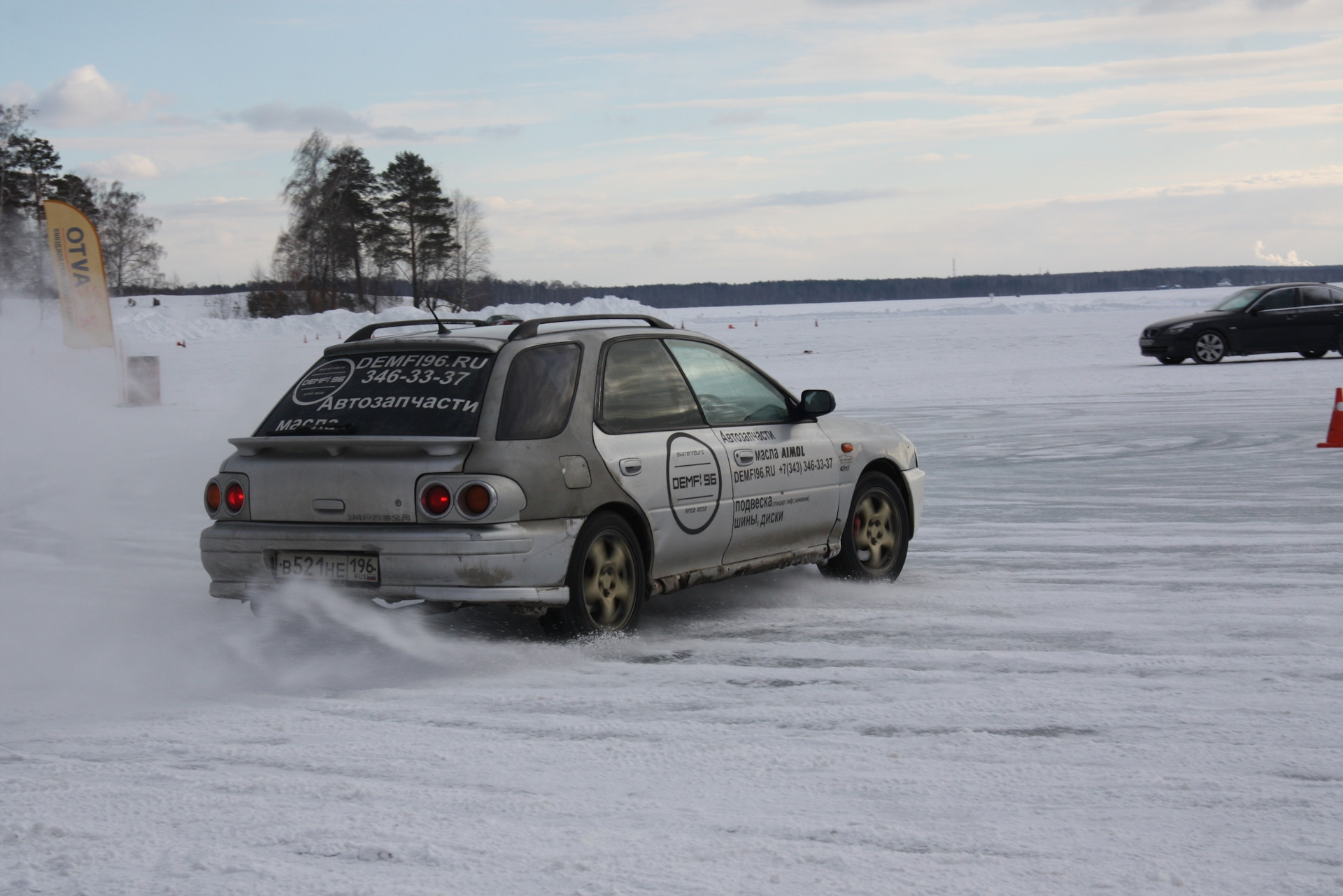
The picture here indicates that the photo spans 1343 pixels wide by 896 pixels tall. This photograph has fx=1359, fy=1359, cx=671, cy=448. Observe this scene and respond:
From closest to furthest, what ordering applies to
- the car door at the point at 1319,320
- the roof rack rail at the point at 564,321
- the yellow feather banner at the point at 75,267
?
the roof rack rail at the point at 564,321 → the yellow feather banner at the point at 75,267 → the car door at the point at 1319,320

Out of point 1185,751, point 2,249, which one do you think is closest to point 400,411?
point 1185,751

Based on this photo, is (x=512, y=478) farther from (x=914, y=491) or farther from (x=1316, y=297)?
(x=1316, y=297)

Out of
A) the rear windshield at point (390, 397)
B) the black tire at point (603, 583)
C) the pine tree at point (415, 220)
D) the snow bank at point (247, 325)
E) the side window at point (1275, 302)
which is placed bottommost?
the black tire at point (603, 583)

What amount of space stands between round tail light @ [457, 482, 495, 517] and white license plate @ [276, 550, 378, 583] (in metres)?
0.45

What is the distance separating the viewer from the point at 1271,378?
2322 centimetres

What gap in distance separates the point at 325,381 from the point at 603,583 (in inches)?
63.7

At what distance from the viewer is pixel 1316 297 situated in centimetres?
2766

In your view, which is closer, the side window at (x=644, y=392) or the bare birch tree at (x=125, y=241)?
the side window at (x=644, y=392)

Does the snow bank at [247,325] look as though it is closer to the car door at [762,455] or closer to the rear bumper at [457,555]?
the car door at [762,455]

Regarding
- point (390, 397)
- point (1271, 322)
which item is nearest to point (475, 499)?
point (390, 397)

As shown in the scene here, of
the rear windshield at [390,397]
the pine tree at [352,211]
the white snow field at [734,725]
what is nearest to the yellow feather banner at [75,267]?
the white snow field at [734,725]

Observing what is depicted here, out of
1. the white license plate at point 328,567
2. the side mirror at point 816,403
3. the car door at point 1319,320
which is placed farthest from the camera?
the car door at point 1319,320

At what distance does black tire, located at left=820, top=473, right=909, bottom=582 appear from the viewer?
7.73 m

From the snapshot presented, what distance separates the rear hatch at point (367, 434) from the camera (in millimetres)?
5816
